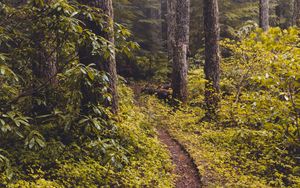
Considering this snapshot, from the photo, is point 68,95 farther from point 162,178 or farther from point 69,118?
point 162,178

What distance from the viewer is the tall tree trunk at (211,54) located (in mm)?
10773

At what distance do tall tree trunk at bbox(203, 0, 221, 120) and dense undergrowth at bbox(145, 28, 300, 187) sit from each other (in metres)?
0.40

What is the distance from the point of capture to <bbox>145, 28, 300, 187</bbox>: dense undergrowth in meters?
6.03

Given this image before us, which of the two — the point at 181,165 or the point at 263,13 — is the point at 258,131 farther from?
the point at 263,13

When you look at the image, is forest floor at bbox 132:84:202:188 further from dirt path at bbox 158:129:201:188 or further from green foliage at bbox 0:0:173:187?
green foliage at bbox 0:0:173:187

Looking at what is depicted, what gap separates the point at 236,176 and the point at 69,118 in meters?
3.85

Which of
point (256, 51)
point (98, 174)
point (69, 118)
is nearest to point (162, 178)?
point (98, 174)

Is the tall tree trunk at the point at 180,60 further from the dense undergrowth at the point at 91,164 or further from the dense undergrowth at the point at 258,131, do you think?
the dense undergrowth at the point at 91,164

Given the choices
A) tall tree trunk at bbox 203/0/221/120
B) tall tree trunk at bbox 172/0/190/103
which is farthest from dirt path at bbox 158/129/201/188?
tall tree trunk at bbox 172/0/190/103

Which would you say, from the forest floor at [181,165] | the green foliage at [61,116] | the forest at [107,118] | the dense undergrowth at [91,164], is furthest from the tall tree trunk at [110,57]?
the forest floor at [181,165]

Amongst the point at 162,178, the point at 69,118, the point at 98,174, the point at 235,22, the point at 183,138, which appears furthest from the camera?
the point at 235,22

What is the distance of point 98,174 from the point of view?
5.66 metres

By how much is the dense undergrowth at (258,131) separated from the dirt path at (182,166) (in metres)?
0.18

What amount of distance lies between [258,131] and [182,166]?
2311mm
